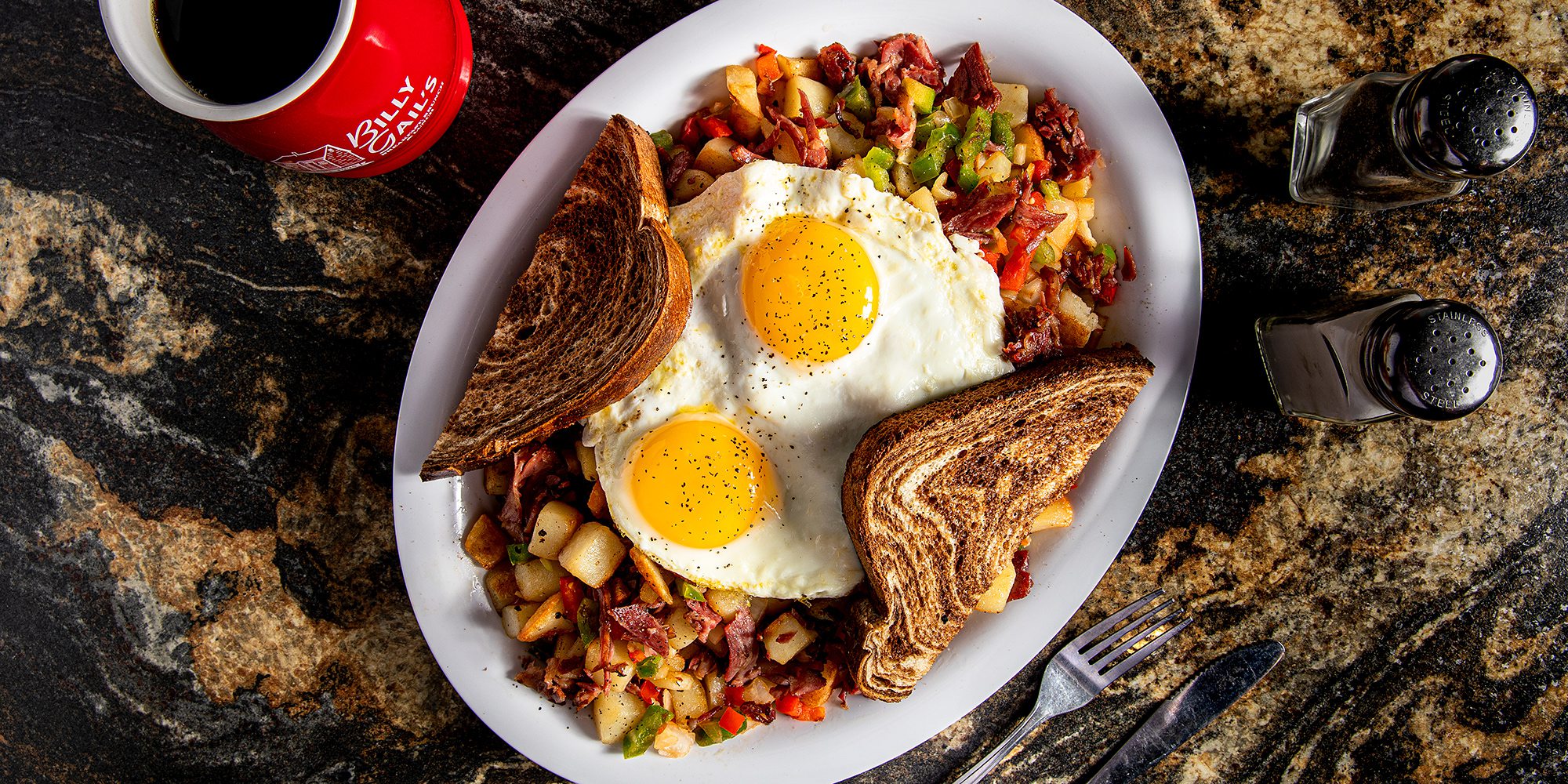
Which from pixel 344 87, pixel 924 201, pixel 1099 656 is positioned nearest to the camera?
pixel 344 87

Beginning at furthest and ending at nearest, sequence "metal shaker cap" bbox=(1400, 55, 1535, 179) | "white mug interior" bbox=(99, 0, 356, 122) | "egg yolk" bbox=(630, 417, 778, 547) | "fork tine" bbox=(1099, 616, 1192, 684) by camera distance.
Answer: "fork tine" bbox=(1099, 616, 1192, 684) → "egg yolk" bbox=(630, 417, 778, 547) → "metal shaker cap" bbox=(1400, 55, 1535, 179) → "white mug interior" bbox=(99, 0, 356, 122)

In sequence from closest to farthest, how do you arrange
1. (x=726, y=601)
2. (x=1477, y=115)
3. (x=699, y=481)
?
(x=1477, y=115) → (x=699, y=481) → (x=726, y=601)

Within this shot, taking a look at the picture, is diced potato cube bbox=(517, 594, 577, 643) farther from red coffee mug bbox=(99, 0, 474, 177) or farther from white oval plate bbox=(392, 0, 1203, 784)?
red coffee mug bbox=(99, 0, 474, 177)

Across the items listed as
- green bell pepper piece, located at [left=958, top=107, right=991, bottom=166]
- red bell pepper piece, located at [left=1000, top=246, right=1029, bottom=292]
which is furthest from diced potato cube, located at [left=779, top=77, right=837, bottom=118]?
red bell pepper piece, located at [left=1000, top=246, right=1029, bottom=292]

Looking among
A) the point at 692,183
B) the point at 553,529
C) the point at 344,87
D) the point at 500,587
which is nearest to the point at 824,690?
the point at 553,529

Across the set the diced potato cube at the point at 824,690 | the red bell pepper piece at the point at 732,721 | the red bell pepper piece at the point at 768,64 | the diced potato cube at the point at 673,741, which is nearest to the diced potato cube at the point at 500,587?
the diced potato cube at the point at 673,741

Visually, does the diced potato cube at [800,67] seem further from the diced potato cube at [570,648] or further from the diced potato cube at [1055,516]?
the diced potato cube at [570,648]

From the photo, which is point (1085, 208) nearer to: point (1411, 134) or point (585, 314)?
point (1411, 134)
